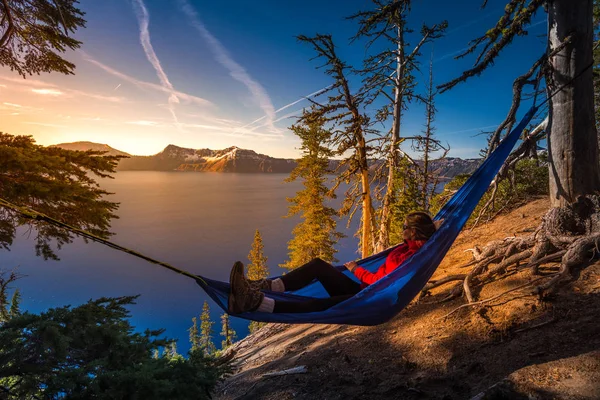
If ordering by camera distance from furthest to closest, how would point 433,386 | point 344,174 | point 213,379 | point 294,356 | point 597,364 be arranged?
point 344,174
point 294,356
point 433,386
point 213,379
point 597,364

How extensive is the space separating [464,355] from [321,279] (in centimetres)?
128

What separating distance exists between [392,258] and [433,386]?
113 cm

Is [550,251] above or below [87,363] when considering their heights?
above

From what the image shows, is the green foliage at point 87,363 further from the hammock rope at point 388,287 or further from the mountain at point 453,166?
the mountain at point 453,166

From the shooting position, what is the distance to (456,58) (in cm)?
285

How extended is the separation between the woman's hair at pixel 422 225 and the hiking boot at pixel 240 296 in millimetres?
1625

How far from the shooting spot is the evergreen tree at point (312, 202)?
484 inches

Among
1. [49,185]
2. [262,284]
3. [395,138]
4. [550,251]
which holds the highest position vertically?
[395,138]

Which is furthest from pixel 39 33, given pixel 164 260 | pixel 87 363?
pixel 164 260

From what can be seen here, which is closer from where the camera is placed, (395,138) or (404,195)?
(395,138)

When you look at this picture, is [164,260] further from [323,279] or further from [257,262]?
[323,279]

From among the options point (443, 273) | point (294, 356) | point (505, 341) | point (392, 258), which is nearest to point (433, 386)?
point (505, 341)

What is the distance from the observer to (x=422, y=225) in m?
2.84

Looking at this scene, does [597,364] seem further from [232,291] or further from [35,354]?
[35,354]
